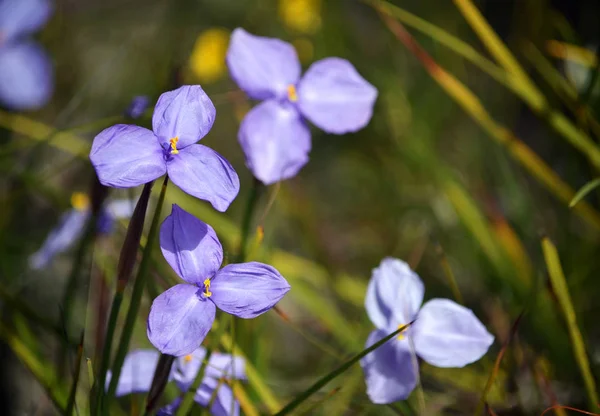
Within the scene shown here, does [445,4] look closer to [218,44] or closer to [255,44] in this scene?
[218,44]

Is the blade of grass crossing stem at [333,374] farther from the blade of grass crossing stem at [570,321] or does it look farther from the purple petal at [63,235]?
the purple petal at [63,235]

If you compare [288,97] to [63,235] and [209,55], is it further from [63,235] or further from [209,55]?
[209,55]

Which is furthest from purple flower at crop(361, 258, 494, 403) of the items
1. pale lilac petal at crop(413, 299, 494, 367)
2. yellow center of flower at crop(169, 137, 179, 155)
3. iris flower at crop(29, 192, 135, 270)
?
iris flower at crop(29, 192, 135, 270)

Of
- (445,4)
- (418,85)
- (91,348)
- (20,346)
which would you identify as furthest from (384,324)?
(445,4)

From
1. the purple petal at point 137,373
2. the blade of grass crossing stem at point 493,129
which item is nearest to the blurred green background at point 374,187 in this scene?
the blade of grass crossing stem at point 493,129

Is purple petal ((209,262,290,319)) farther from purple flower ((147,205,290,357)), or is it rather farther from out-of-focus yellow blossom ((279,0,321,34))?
out-of-focus yellow blossom ((279,0,321,34))

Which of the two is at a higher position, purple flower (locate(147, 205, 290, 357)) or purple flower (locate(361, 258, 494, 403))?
purple flower (locate(147, 205, 290, 357))
